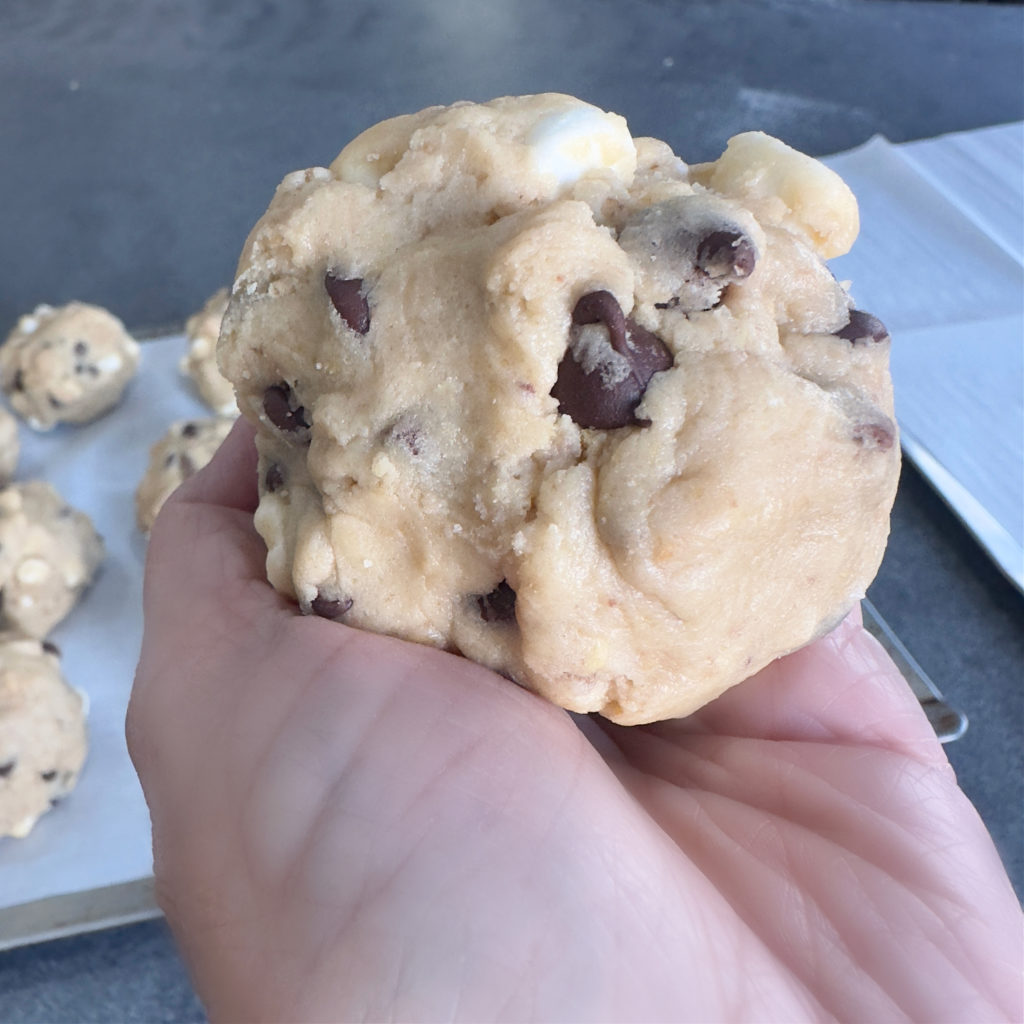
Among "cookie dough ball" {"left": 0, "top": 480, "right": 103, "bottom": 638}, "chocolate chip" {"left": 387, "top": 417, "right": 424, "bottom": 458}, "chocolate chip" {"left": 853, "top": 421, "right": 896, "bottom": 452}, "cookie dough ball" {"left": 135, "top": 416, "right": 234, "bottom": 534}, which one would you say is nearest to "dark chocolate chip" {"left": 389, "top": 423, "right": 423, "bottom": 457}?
A: "chocolate chip" {"left": 387, "top": 417, "right": 424, "bottom": 458}

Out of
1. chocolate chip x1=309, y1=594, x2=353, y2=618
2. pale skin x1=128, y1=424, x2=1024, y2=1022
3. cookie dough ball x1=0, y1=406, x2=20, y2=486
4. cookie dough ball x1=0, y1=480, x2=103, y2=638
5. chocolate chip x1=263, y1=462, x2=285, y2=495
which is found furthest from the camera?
cookie dough ball x1=0, y1=406, x2=20, y2=486

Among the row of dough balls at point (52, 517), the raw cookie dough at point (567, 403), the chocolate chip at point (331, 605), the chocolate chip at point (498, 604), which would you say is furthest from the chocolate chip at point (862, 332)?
the row of dough balls at point (52, 517)

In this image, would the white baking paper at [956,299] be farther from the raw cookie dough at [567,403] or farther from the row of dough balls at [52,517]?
the row of dough balls at [52,517]

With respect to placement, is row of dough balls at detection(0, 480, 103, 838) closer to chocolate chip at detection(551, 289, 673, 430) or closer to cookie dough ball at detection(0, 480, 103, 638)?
cookie dough ball at detection(0, 480, 103, 638)

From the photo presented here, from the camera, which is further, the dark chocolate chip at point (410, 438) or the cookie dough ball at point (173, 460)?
the cookie dough ball at point (173, 460)

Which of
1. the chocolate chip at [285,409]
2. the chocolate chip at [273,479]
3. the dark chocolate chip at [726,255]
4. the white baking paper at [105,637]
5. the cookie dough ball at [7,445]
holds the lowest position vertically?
the white baking paper at [105,637]

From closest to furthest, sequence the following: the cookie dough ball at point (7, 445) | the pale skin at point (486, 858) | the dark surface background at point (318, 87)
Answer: the pale skin at point (486, 858) → the cookie dough ball at point (7, 445) → the dark surface background at point (318, 87)

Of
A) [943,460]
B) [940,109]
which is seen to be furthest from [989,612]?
[940,109]

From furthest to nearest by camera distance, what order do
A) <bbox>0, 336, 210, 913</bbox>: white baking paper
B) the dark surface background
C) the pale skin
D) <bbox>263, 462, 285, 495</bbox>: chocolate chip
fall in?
the dark surface background < <bbox>0, 336, 210, 913</bbox>: white baking paper < <bbox>263, 462, 285, 495</bbox>: chocolate chip < the pale skin
